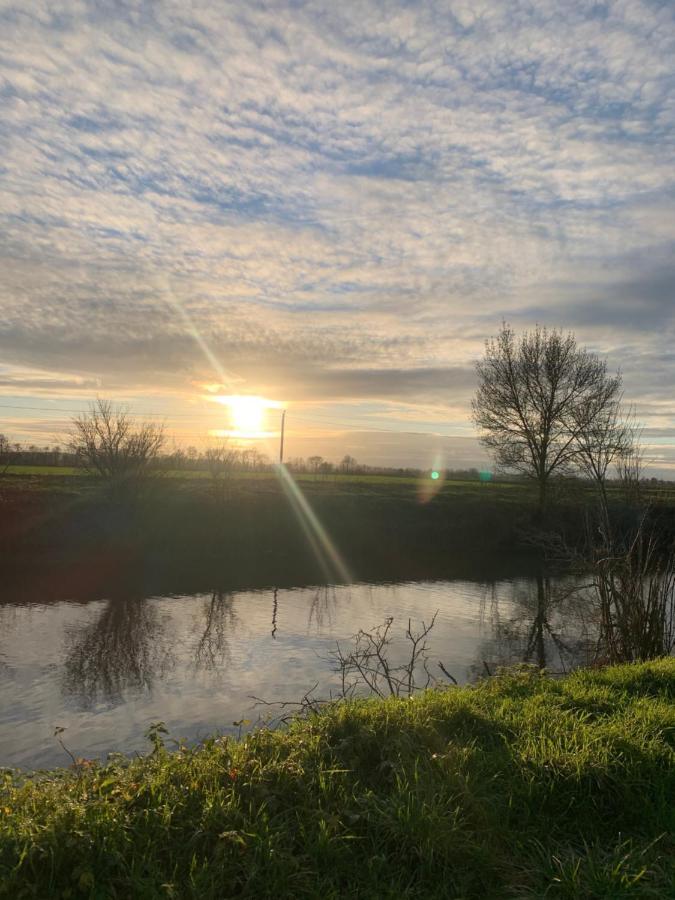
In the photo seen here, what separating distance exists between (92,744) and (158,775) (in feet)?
15.3

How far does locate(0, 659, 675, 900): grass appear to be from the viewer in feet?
10.6

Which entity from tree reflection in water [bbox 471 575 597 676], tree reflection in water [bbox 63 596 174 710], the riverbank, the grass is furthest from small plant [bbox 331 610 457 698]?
the riverbank

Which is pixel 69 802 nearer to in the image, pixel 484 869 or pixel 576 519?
pixel 484 869

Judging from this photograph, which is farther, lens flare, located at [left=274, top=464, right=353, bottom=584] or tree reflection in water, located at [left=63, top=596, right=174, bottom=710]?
lens flare, located at [left=274, top=464, right=353, bottom=584]

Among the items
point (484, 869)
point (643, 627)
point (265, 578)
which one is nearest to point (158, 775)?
point (484, 869)

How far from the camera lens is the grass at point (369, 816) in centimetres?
324

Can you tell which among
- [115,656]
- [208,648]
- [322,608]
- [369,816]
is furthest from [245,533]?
[369,816]

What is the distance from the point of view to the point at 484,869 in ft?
11.3

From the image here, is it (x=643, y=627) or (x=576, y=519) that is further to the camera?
(x=576, y=519)

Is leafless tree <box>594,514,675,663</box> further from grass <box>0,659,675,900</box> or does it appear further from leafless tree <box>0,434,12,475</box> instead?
leafless tree <box>0,434,12,475</box>

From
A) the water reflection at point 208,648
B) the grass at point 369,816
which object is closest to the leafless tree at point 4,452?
the water reflection at point 208,648

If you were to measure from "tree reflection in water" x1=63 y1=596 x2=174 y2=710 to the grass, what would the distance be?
590cm

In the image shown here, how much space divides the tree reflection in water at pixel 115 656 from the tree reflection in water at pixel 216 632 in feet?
2.13

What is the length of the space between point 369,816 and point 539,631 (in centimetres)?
1301
